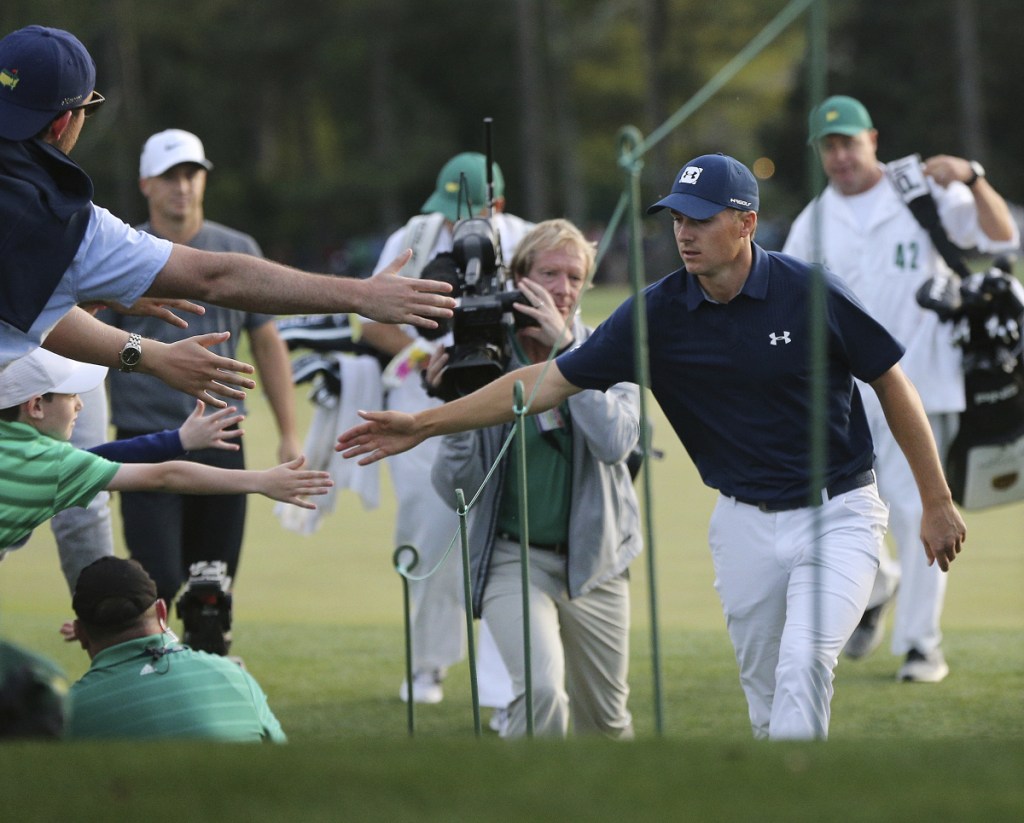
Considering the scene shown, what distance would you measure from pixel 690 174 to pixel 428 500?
301 cm

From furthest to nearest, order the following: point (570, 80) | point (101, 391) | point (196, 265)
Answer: point (570, 80) < point (101, 391) < point (196, 265)

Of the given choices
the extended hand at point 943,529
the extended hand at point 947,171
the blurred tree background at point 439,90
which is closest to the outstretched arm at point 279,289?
the extended hand at point 943,529

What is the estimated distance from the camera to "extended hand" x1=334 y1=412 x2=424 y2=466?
17.1ft

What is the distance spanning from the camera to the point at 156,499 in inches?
273

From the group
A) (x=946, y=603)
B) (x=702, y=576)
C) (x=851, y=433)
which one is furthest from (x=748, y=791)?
(x=702, y=576)

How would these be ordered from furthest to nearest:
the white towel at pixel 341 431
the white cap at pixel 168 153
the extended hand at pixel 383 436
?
1. the white towel at pixel 341 431
2. the white cap at pixel 168 153
3. the extended hand at pixel 383 436

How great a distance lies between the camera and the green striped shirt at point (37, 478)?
4.27 m

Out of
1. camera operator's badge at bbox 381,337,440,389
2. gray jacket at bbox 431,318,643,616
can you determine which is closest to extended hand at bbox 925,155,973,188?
camera operator's badge at bbox 381,337,440,389

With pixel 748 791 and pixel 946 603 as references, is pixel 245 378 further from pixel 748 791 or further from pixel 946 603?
pixel 946 603

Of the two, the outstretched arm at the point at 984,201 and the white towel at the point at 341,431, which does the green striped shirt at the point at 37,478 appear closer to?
the white towel at the point at 341,431

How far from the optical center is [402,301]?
445 centimetres

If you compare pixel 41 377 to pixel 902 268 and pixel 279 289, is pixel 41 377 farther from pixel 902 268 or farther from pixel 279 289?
pixel 902 268

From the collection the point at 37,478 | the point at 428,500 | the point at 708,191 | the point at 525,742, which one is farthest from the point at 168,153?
the point at 525,742

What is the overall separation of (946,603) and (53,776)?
7149mm
